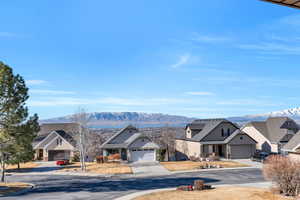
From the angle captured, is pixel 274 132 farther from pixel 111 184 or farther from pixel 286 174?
pixel 111 184

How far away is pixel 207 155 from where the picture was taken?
48.0 meters

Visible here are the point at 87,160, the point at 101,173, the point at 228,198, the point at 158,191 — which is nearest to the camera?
the point at 228,198

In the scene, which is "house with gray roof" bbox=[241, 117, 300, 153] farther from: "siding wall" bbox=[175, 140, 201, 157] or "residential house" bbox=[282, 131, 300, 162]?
"siding wall" bbox=[175, 140, 201, 157]

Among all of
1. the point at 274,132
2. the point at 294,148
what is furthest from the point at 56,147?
the point at 274,132

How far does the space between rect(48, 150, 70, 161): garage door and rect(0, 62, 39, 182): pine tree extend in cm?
2575

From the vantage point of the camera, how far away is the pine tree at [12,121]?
84.6 feet

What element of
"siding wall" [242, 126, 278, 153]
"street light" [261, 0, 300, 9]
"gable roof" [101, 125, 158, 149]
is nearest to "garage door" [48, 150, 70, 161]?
"gable roof" [101, 125, 158, 149]

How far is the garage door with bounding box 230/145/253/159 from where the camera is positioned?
47156 mm

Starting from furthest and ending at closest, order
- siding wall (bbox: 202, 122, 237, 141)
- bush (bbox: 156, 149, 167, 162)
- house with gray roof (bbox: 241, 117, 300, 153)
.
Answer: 1. siding wall (bbox: 202, 122, 237, 141)
2. house with gray roof (bbox: 241, 117, 300, 153)
3. bush (bbox: 156, 149, 167, 162)

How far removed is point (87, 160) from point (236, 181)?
33.1 metres

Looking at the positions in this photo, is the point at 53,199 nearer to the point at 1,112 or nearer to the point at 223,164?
the point at 1,112

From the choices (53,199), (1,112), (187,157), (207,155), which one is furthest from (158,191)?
(187,157)

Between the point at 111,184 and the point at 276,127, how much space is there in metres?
37.2

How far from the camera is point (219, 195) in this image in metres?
20.6
